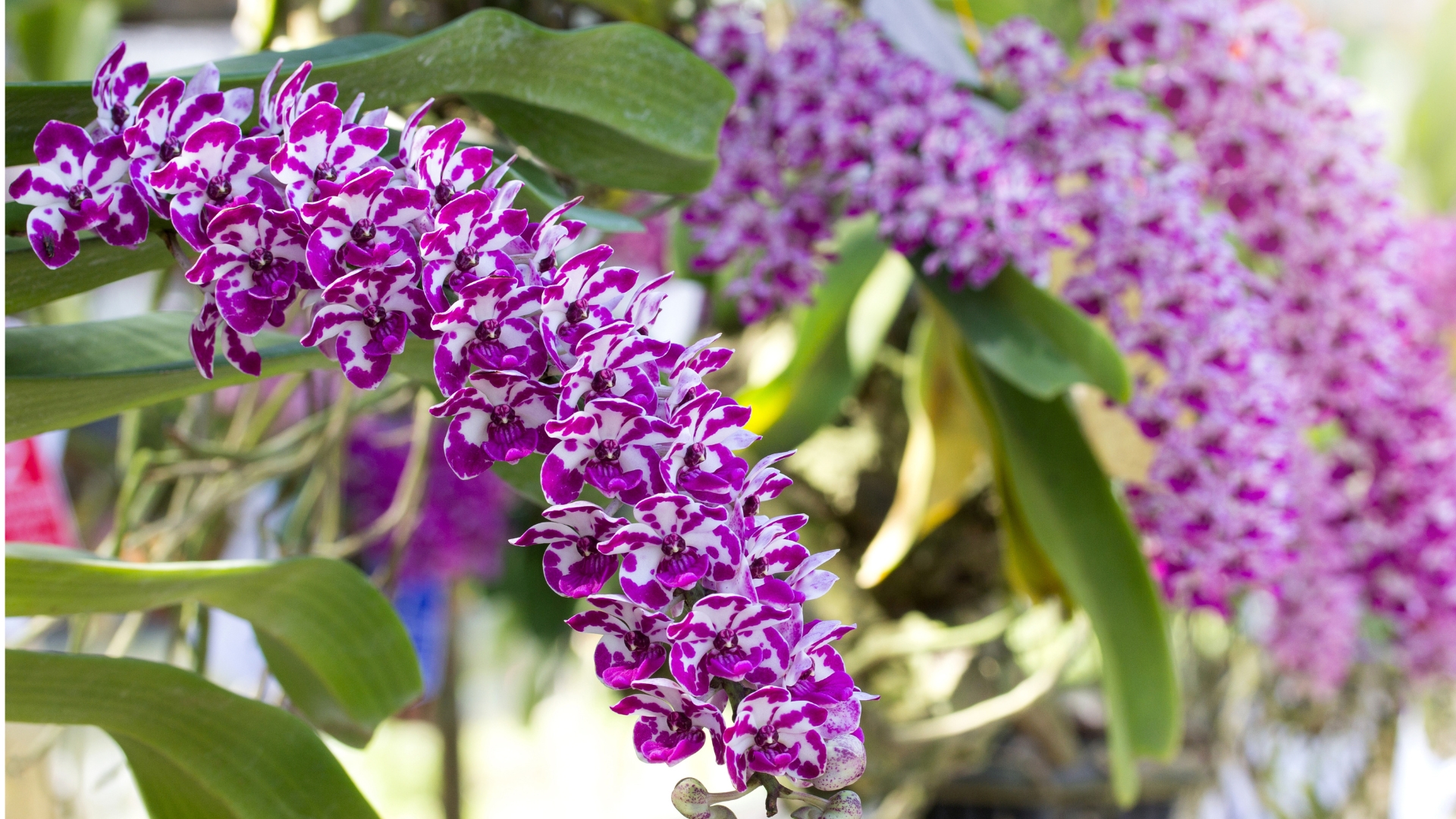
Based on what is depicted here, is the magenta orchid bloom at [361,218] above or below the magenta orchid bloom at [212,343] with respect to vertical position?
above

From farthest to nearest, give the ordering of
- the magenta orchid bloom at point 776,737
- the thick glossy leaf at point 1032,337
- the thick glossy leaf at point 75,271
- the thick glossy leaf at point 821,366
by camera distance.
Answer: the thick glossy leaf at point 821,366 < the thick glossy leaf at point 1032,337 < the thick glossy leaf at point 75,271 < the magenta orchid bloom at point 776,737

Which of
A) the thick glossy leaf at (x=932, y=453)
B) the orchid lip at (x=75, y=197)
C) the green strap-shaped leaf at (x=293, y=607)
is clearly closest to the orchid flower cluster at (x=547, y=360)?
the orchid lip at (x=75, y=197)

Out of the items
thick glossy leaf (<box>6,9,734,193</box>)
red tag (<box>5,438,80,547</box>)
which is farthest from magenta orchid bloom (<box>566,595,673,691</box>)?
red tag (<box>5,438,80,547</box>)

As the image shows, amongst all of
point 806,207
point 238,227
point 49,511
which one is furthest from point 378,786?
point 238,227

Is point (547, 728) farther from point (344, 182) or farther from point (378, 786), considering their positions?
point (344, 182)

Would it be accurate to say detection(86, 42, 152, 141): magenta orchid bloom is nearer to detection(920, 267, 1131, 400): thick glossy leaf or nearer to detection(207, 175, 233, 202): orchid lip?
detection(207, 175, 233, 202): orchid lip

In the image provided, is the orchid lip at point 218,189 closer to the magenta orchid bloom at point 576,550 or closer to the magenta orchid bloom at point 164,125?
the magenta orchid bloom at point 164,125
